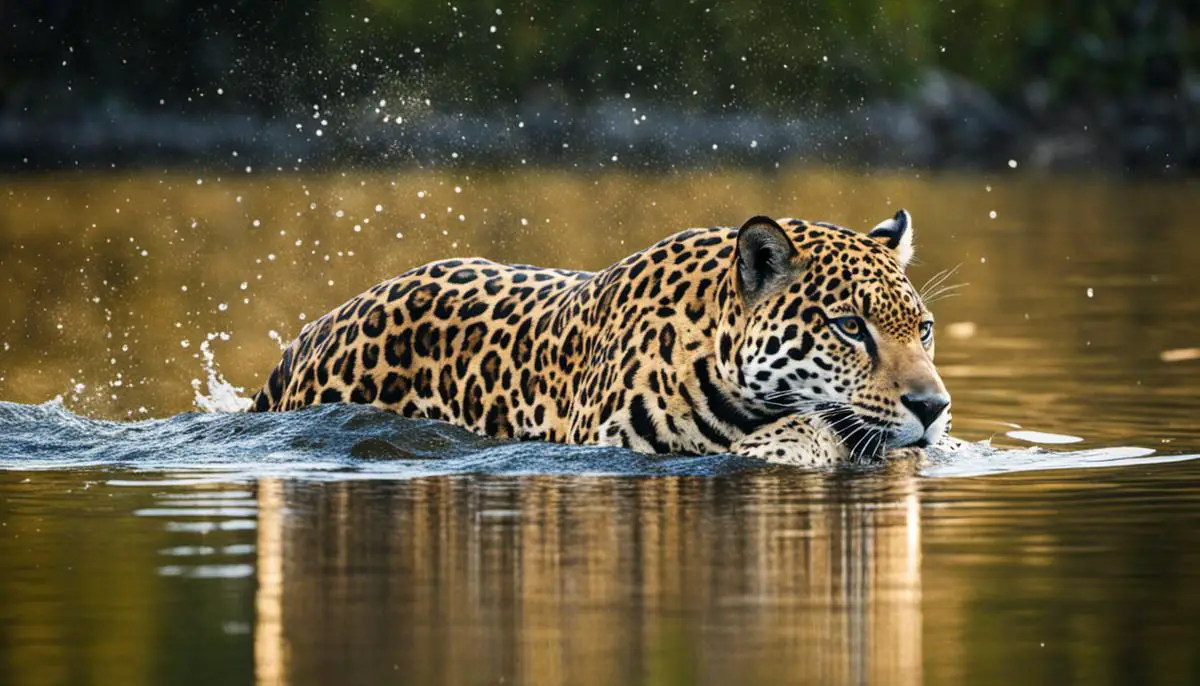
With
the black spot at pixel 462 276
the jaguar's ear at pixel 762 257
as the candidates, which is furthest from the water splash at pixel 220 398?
the jaguar's ear at pixel 762 257

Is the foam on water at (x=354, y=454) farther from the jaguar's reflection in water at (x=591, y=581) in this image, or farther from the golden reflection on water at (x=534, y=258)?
the golden reflection on water at (x=534, y=258)

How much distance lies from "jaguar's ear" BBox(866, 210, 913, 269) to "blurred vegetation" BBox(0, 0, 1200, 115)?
229 ft

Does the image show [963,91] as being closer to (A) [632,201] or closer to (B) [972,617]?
(A) [632,201]

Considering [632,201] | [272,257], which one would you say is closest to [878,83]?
[632,201]

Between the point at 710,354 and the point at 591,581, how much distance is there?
286 cm

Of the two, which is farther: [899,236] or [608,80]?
[608,80]

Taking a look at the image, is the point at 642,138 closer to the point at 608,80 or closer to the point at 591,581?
the point at 608,80

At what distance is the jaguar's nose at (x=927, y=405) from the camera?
12.3 m

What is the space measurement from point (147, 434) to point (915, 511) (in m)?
4.96

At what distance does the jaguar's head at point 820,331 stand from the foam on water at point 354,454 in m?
0.45

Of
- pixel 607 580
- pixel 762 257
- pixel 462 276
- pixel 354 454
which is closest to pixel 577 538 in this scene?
pixel 607 580

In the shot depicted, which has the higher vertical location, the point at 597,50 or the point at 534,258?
the point at 597,50

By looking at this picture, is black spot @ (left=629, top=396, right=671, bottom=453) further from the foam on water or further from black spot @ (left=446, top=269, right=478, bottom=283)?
black spot @ (left=446, top=269, right=478, bottom=283)

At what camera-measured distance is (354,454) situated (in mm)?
13461
